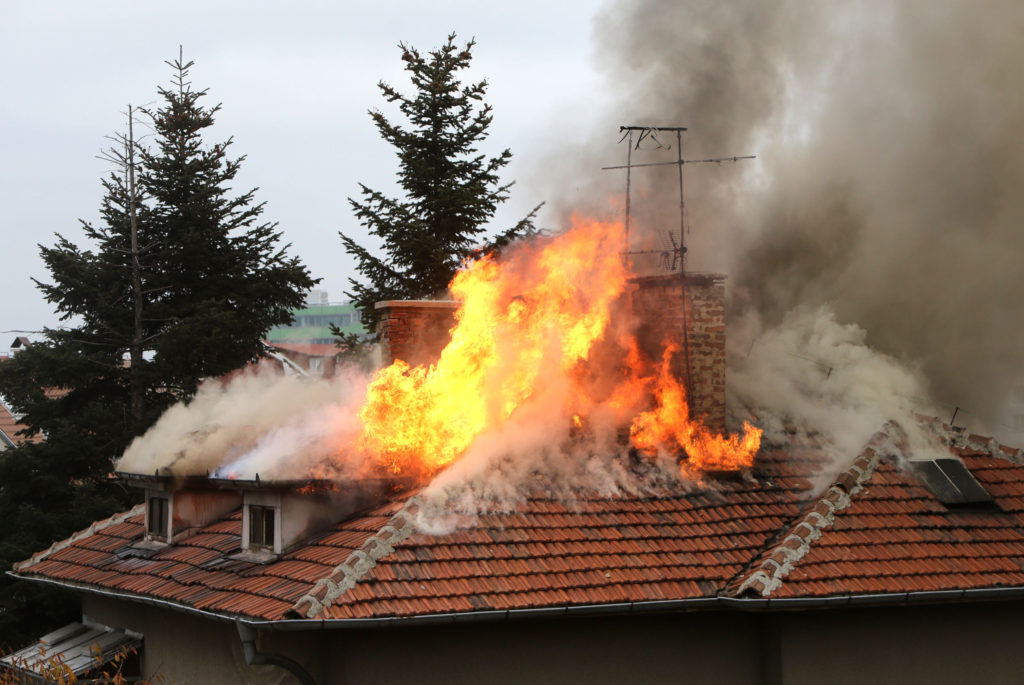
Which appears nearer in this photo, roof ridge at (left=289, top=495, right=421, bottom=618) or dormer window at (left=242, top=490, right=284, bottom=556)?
roof ridge at (left=289, top=495, right=421, bottom=618)

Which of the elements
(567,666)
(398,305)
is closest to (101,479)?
(398,305)

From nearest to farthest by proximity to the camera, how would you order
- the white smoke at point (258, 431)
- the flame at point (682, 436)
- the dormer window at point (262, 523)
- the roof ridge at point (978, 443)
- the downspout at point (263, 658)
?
1. the downspout at point (263, 658)
2. the dormer window at point (262, 523)
3. the white smoke at point (258, 431)
4. the flame at point (682, 436)
5. the roof ridge at point (978, 443)

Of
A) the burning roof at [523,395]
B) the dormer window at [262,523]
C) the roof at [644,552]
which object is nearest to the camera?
the roof at [644,552]

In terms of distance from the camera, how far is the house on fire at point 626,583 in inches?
421

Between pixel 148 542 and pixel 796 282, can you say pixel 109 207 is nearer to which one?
pixel 148 542

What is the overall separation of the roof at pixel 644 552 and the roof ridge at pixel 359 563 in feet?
0.05

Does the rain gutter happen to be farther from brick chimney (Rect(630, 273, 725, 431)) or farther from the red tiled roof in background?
the red tiled roof in background

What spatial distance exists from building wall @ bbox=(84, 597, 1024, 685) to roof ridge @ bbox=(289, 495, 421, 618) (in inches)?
19.4

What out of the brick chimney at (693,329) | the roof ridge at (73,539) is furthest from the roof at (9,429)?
the brick chimney at (693,329)

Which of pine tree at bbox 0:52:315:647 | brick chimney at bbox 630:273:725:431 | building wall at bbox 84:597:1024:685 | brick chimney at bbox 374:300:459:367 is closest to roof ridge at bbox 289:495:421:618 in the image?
building wall at bbox 84:597:1024:685

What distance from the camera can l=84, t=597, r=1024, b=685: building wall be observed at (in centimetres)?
1070

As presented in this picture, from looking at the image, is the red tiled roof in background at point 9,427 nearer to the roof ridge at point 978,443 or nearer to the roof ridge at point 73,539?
the roof ridge at point 73,539

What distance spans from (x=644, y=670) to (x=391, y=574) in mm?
2813

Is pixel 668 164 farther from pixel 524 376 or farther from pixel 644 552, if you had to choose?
pixel 644 552
